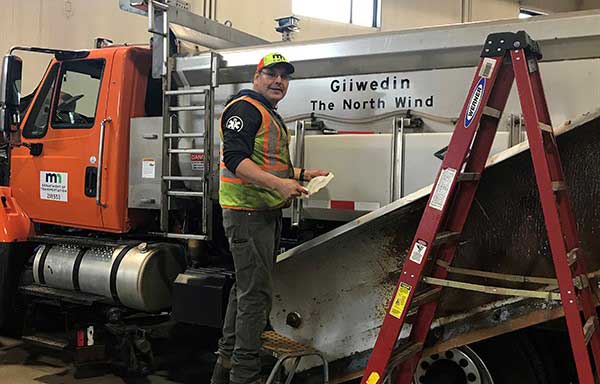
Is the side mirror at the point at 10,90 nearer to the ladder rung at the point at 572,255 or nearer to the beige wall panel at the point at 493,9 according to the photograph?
the ladder rung at the point at 572,255

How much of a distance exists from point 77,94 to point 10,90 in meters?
0.43

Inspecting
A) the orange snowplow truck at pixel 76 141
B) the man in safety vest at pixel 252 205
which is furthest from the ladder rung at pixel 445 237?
the orange snowplow truck at pixel 76 141

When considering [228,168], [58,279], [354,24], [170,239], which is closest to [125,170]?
[170,239]

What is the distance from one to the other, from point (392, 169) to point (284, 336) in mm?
1040

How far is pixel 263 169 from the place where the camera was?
10.1 feet

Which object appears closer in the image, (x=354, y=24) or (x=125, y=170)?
(x=125, y=170)

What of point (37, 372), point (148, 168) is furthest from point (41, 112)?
point (37, 372)

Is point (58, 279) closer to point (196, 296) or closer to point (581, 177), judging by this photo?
point (196, 296)

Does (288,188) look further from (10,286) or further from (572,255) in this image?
(10,286)

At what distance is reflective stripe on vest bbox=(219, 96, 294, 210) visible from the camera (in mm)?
3053

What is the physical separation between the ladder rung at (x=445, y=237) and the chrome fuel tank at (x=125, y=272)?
208 cm

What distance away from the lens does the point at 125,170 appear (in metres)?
4.08

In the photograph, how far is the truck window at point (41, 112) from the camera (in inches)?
175

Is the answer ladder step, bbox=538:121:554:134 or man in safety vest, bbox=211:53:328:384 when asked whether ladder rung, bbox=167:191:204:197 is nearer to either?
man in safety vest, bbox=211:53:328:384
